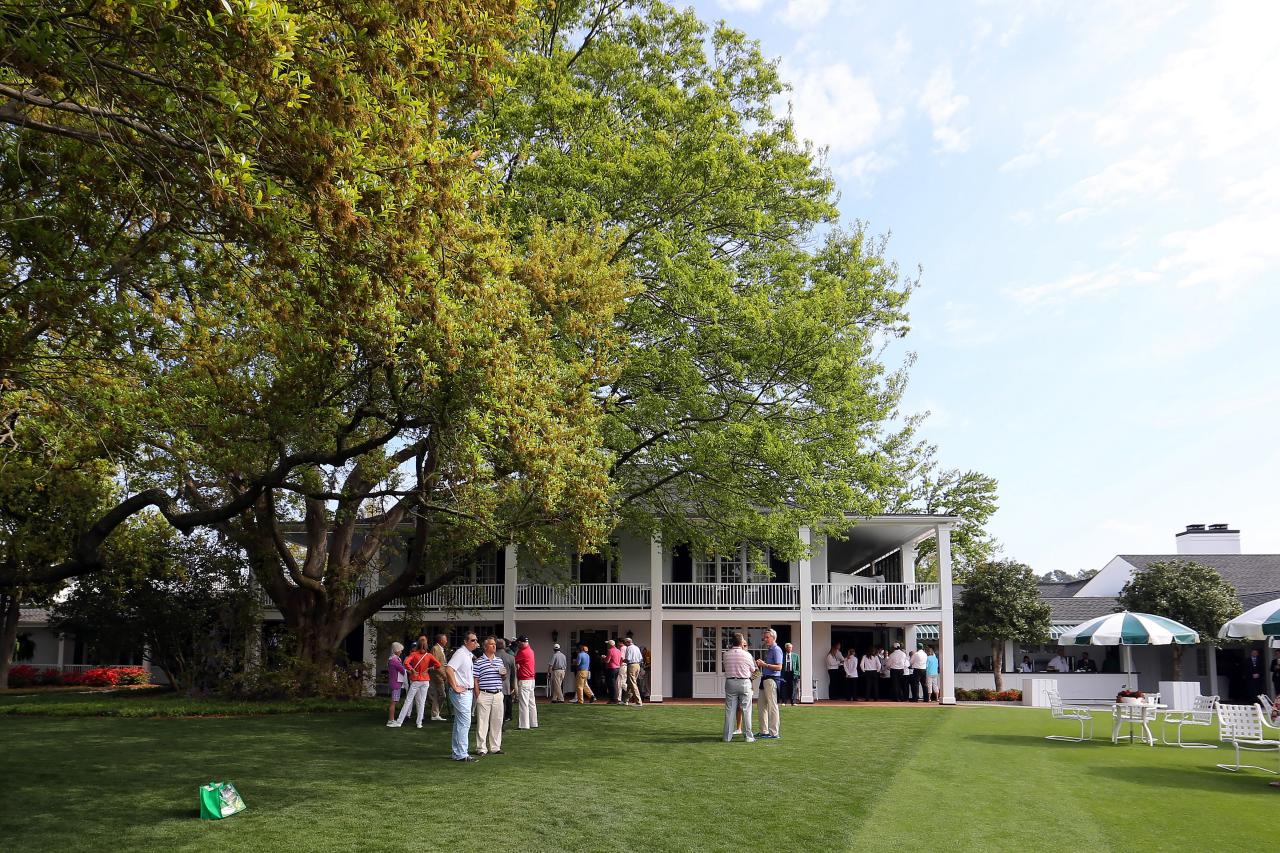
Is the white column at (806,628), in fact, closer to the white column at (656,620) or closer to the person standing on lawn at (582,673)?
the white column at (656,620)

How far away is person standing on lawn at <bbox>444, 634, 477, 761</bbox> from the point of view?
13.8 metres

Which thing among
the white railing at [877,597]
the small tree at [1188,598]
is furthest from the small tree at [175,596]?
the small tree at [1188,598]

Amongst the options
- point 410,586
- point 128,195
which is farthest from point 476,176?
point 410,586

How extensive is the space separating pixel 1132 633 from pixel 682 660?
598 inches

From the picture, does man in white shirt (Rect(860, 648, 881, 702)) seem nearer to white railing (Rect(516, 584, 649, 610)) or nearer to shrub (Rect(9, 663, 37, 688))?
white railing (Rect(516, 584, 649, 610))

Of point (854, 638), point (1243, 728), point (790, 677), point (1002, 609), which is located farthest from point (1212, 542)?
point (1243, 728)

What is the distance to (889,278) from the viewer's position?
2431 cm

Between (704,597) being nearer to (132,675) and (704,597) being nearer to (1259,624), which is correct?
(1259,624)

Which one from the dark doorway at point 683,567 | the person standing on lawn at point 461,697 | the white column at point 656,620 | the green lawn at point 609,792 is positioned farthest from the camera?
the dark doorway at point 683,567

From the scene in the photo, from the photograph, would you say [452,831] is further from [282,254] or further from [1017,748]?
[1017,748]

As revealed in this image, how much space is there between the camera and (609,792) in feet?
38.3

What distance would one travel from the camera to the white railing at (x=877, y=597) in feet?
102

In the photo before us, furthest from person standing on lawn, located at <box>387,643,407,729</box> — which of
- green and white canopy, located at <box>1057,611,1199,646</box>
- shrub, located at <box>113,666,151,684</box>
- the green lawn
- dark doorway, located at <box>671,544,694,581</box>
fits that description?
shrub, located at <box>113,666,151,684</box>

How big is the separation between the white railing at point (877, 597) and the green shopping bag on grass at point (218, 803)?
2313 cm
